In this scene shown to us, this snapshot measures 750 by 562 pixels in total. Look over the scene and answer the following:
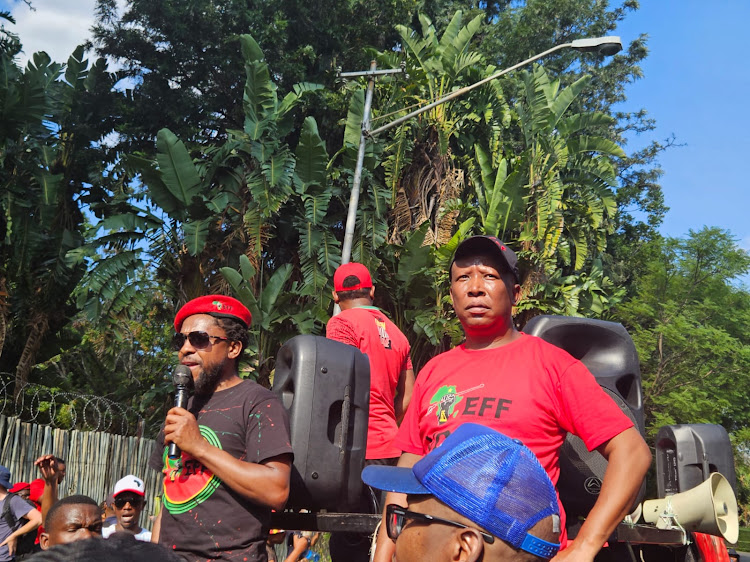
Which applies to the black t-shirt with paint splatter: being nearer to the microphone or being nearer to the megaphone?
the microphone

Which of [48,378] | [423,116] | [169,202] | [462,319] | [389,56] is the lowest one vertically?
[48,378]

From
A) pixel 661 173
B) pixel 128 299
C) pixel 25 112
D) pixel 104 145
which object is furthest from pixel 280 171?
pixel 661 173

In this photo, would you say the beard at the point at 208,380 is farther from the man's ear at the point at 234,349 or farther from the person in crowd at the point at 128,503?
the person in crowd at the point at 128,503

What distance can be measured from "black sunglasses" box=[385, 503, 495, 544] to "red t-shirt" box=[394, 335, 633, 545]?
859mm

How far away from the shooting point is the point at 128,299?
1533 centimetres

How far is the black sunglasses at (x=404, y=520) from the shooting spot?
5.63ft

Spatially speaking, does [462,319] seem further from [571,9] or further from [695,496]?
[571,9]

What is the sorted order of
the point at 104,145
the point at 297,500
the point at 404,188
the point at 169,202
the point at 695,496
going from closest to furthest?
the point at 297,500, the point at 695,496, the point at 169,202, the point at 404,188, the point at 104,145

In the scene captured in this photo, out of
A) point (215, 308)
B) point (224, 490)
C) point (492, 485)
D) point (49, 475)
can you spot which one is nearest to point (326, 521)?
point (224, 490)

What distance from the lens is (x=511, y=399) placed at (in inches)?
111

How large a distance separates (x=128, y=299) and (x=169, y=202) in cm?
222

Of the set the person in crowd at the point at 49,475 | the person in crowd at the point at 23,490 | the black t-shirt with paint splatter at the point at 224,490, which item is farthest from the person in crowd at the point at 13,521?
the black t-shirt with paint splatter at the point at 224,490

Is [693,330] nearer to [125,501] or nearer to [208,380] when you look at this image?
[125,501]

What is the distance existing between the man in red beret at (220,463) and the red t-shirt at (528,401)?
57cm
